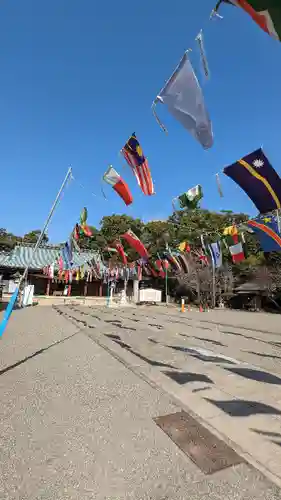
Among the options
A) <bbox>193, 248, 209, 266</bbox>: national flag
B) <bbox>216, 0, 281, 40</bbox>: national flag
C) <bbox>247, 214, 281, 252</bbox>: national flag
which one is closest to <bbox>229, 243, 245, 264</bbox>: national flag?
<bbox>247, 214, 281, 252</bbox>: national flag

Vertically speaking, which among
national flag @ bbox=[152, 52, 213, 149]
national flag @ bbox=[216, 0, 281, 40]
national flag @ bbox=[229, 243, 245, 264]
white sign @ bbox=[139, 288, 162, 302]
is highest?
national flag @ bbox=[152, 52, 213, 149]

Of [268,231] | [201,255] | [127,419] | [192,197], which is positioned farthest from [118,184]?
[201,255]

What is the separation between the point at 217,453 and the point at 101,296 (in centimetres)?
3804

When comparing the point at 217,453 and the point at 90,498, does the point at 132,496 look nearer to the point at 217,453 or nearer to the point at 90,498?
the point at 90,498

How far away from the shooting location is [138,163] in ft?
30.8

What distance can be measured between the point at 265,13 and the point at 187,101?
7.83 ft

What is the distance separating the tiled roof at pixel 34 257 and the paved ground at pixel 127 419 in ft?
94.1

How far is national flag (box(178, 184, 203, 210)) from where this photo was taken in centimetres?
1238

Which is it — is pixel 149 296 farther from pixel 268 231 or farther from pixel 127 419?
pixel 127 419

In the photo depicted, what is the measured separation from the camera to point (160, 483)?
2.47m

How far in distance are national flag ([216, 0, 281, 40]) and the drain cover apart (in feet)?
15.2

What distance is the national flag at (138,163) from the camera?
916 centimetres

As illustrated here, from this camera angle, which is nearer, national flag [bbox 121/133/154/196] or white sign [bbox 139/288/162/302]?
national flag [bbox 121/133/154/196]

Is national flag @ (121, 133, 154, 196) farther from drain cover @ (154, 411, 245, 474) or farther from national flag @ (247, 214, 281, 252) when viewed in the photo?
drain cover @ (154, 411, 245, 474)
